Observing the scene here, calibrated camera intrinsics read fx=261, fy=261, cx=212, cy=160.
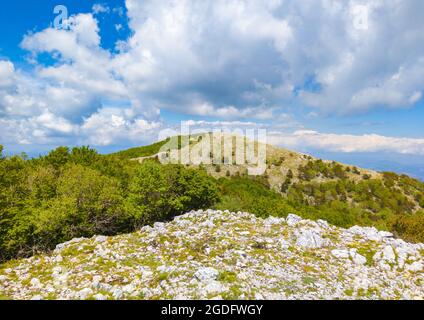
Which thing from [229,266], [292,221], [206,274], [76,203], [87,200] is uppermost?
[87,200]

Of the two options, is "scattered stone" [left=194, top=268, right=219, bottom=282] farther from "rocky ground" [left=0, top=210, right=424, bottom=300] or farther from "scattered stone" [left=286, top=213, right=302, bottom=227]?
"scattered stone" [left=286, top=213, right=302, bottom=227]

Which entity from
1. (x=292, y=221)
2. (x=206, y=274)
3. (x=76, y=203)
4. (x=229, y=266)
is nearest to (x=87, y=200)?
(x=76, y=203)

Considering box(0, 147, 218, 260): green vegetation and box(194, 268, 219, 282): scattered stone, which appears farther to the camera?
box(0, 147, 218, 260): green vegetation

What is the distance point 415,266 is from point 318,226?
19.6 ft

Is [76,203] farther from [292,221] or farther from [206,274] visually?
[292,221]

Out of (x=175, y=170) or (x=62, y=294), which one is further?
(x=175, y=170)

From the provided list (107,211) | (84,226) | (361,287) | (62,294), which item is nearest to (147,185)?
(107,211)

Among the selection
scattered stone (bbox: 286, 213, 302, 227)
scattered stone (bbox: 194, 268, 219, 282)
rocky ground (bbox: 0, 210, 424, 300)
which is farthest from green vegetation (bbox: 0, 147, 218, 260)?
scattered stone (bbox: 194, 268, 219, 282)

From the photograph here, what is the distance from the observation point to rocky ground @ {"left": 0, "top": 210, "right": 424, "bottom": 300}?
32.6 feet

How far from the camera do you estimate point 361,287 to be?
1047 centimetres

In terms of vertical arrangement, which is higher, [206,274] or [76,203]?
[76,203]

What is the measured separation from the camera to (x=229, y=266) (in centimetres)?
1188

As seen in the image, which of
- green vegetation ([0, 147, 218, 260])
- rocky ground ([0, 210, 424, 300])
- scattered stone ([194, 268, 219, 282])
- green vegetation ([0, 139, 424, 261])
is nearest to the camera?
rocky ground ([0, 210, 424, 300])
